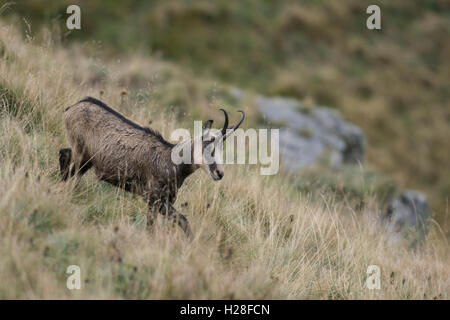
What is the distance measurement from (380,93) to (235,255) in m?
13.8

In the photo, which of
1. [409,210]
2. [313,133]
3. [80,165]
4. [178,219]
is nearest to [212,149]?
[178,219]

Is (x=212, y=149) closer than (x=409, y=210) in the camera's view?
Yes

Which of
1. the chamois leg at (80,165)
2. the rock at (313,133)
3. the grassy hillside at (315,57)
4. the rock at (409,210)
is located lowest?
the rock at (409,210)

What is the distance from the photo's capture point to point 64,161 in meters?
4.38

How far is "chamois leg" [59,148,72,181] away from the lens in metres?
4.36

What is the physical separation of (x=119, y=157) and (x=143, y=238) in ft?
2.78

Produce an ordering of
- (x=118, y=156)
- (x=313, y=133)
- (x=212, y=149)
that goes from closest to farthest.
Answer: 1. (x=212, y=149)
2. (x=118, y=156)
3. (x=313, y=133)

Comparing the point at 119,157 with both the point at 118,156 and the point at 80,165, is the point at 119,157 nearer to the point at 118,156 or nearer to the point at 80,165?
the point at 118,156

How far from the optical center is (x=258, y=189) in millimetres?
5652

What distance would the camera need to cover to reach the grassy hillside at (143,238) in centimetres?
344

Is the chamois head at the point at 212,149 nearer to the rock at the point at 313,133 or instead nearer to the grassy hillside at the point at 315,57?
the rock at the point at 313,133

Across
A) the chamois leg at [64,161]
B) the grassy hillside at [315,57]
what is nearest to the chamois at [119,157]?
the chamois leg at [64,161]
